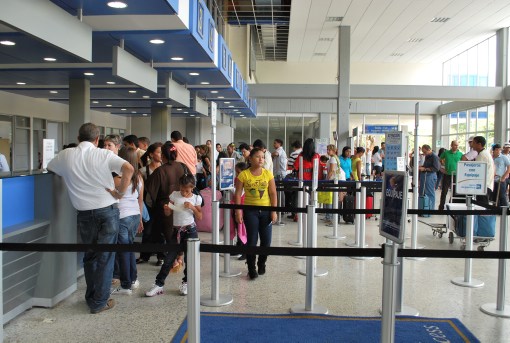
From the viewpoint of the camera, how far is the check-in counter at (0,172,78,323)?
4.22 metres

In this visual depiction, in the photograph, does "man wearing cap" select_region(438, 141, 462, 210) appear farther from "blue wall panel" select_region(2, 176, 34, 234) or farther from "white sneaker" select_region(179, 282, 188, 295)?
"blue wall panel" select_region(2, 176, 34, 234)

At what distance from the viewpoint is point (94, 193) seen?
441cm

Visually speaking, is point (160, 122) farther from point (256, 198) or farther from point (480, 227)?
point (480, 227)

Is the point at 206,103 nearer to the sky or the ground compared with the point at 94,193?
nearer to the sky

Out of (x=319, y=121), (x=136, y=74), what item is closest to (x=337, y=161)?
(x=136, y=74)

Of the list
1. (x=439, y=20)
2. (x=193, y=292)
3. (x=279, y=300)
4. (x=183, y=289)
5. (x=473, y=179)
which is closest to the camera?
(x=193, y=292)

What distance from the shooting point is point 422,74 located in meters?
27.3

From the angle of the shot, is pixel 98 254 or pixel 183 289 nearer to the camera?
pixel 98 254

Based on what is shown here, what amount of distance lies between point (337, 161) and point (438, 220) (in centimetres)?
287

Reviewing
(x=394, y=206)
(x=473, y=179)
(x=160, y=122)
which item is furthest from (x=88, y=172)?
(x=160, y=122)

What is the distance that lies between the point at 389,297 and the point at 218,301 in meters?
2.45

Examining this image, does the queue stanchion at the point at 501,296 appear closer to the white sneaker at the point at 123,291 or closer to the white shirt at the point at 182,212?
the white shirt at the point at 182,212

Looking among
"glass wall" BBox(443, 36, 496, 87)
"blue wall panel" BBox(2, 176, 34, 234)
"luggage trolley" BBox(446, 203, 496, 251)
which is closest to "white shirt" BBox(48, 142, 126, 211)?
"blue wall panel" BBox(2, 176, 34, 234)

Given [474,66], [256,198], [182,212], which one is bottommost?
[182,212]
